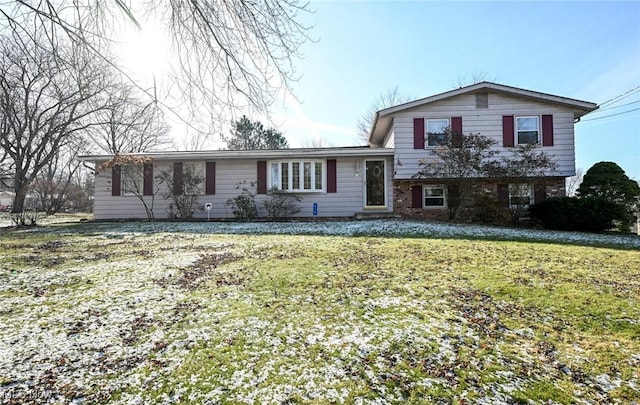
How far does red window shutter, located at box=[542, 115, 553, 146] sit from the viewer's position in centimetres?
1254

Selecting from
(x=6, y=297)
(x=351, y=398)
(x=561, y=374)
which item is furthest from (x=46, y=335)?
(x=561, y=374)

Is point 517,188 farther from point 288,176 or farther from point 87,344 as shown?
point 87,344

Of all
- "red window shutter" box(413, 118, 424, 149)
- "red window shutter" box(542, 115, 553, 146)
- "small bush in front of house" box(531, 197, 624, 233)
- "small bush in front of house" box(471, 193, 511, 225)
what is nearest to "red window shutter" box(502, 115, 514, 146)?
"red window shutter" box(542, 115, 553, 146)

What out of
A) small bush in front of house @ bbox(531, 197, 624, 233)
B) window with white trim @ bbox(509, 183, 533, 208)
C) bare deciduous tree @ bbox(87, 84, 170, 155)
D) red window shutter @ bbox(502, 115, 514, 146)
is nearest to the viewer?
bare deciduous tree @ bbox(87, 84, 170, 155)

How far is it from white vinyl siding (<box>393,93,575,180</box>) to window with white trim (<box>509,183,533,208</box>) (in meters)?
1.19

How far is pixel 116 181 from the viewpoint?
13516 millimetres

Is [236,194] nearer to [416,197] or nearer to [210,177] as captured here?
[210,177]

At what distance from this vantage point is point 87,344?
2.66 metres

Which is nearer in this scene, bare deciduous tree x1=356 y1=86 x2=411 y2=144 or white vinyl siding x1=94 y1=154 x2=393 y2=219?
white vinyl siding x1=94 y1=154 x2=393 y2=219

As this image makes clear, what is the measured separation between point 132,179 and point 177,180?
5.85ft

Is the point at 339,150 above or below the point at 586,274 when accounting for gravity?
above

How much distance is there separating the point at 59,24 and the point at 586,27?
11455mm

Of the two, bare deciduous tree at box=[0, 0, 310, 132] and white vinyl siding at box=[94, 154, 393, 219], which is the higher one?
bare deciduous tree at box=[0, 0, 310, 132]

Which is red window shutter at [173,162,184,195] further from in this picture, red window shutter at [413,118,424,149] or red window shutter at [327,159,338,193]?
red window shutter at [413,118,424,149]
